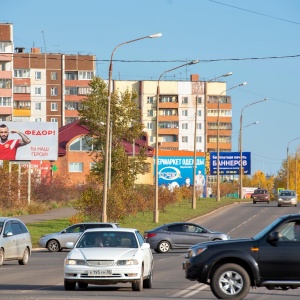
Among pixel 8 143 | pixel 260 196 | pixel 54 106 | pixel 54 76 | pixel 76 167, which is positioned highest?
pixel 54 76

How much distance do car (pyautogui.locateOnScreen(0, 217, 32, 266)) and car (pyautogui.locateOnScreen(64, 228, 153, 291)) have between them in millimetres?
9661

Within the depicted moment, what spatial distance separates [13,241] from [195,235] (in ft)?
42.2

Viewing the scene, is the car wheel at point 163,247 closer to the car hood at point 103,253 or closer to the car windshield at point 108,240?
the car windshield at point 108,240

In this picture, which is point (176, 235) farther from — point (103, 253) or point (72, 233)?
point (103, 253)

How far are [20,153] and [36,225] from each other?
2133cm

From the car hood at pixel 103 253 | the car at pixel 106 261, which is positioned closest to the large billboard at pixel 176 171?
the car at pixel 106 261

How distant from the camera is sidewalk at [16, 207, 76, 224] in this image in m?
63.8

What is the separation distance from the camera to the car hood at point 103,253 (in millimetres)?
21391

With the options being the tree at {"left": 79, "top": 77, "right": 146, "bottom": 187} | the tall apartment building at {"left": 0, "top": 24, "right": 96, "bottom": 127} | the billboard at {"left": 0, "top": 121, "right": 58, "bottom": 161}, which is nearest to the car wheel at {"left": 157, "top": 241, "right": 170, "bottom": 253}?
the tree at {"left": 79, "top": 77, "right": 146, "bottom": 187}

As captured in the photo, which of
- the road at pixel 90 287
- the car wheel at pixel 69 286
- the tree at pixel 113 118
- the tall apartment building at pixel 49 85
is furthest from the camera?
the tall apartment building at pixel 49 85

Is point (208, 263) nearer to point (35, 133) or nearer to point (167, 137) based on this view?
point (35, 133)

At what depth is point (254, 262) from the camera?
18.8 m

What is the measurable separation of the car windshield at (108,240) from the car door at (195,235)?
67.8 feet

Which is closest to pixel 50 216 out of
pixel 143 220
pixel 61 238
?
pixel 143 220
